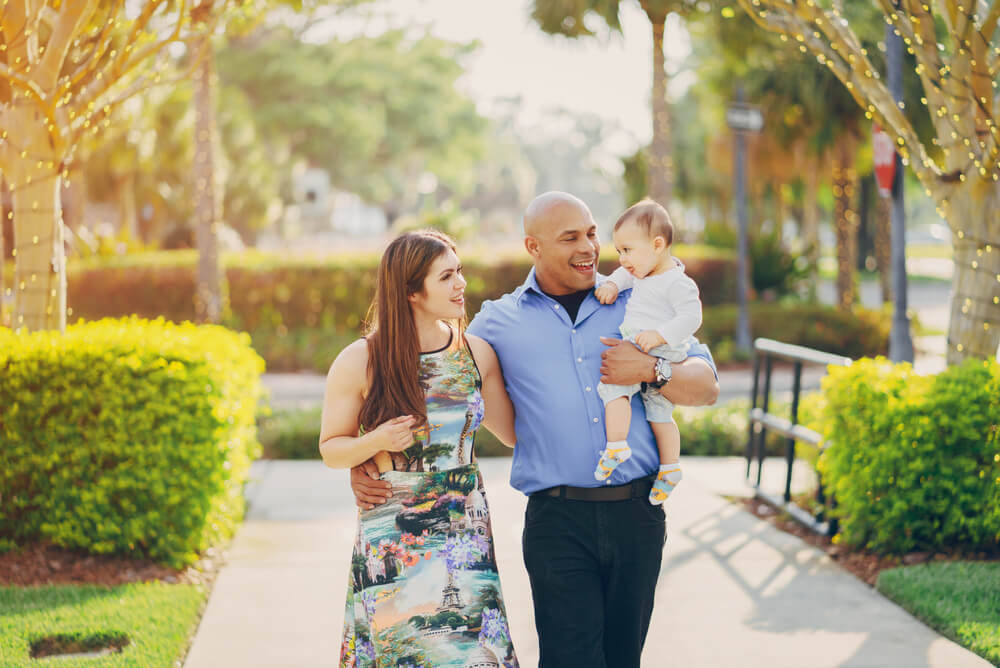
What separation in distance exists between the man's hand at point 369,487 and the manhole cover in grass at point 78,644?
2.08 m

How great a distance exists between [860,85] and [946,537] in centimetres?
255

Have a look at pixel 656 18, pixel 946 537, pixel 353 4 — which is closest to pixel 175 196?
pixel 353 4

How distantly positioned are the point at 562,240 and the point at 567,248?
0.10 feet

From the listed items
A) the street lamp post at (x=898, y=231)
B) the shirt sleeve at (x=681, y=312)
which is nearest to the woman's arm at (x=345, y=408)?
the shirt sleeve at (x=681, y=312)

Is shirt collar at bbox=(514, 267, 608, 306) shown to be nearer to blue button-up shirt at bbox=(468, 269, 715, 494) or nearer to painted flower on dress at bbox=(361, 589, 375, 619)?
blue button-up shirt at bbox=(468, 269, 715, 494)

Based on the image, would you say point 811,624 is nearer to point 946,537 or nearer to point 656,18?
point 946,537

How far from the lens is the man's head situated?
3277 mm

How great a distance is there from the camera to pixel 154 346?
581cm

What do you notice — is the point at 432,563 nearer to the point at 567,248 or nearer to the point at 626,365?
the point at 626,365

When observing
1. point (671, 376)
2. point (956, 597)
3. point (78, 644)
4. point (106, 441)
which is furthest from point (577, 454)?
point (106, 441)


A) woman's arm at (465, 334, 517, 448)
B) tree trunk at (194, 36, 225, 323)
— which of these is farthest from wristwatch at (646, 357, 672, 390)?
tree trunk at (194, 36, 225, 323)

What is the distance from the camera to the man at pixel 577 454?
10.6 ft

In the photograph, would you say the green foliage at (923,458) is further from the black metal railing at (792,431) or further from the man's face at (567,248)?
the man's face at (567,248)

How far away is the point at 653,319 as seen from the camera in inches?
131
